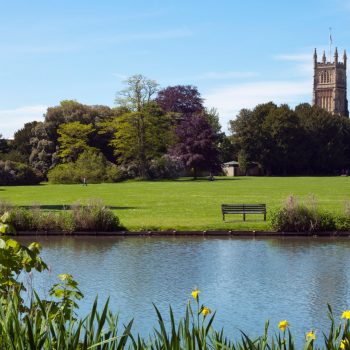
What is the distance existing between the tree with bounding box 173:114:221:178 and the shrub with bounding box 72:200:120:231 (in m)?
60.5

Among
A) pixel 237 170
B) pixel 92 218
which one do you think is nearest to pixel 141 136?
pixel 237 170

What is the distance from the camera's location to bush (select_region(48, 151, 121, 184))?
80.6 metres

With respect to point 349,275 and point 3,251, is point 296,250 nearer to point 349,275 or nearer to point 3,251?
point 349,275

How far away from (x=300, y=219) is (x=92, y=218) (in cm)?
830

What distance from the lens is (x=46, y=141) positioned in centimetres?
9381

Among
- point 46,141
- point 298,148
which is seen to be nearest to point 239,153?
point 298,148

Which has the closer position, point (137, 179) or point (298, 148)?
point (137, 179)

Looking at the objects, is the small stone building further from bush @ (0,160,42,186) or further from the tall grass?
the tall grass

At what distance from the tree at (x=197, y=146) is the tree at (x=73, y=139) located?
1113 cm

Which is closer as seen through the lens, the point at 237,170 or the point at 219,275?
the point at 219,275

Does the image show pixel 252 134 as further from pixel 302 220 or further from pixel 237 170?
pixel 302 220

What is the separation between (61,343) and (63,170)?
7673 cm

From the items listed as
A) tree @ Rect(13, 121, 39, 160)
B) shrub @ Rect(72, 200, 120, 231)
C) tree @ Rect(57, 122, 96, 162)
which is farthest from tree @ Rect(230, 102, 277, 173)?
shrub @ Rect(72, 200, 120, 231)

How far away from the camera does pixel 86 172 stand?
80.9 metres
